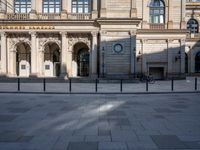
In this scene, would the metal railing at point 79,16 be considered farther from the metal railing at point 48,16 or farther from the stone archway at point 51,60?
the stone archway at point 51,60

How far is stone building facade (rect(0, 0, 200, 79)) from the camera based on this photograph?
33125mm

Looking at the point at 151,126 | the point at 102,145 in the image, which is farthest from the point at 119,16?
the point at 102,145

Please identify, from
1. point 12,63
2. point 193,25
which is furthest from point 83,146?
point 193,25

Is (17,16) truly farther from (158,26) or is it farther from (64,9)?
(158,26)

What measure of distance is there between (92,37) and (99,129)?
27.4 metres

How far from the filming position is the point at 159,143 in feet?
21.2

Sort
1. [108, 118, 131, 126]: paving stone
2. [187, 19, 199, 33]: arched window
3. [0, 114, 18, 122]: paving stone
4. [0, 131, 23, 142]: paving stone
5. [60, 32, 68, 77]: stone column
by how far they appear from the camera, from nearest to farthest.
A: [0, 131, 23, 142]: paving stone, [108, 118, 131, 126]: paving stone, [0, 114, 18, 122]: paving stone, [60, 32, 68, 77]: stone column, [187, 19, 199, 33]: arched window

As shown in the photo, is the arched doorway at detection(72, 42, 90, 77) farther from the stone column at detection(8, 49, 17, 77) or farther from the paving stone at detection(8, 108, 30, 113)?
the paving stone at detection(8, 108, 30, 113)

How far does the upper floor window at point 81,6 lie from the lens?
35.7 meters

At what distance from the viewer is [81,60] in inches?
1564

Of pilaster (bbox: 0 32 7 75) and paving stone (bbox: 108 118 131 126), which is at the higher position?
pilaster (bbox: 0 32 7 75)

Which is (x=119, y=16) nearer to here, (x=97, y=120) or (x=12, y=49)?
(x=12, y=49)

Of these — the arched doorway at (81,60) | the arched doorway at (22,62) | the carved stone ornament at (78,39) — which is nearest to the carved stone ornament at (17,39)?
the arched doorway at (22,62)

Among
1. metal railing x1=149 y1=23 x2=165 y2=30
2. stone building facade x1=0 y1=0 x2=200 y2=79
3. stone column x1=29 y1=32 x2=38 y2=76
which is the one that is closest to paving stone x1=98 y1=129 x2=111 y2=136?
stone building facade x1=0 y1=0 x2=200 y2=79
